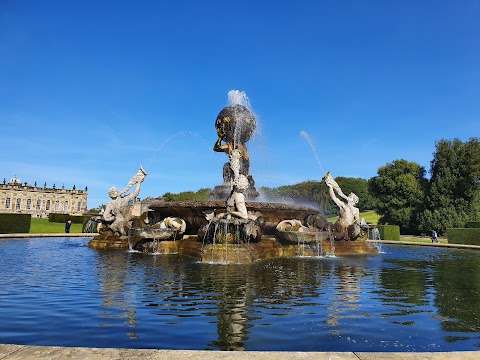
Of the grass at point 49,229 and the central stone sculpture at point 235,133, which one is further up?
the central stone sculpture at point 235,133

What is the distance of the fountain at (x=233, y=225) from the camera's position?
12.9m

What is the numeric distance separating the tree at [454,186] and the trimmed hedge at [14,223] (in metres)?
43.9

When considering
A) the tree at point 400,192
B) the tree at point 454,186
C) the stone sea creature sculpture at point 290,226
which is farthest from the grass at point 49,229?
the tree at point 400,192

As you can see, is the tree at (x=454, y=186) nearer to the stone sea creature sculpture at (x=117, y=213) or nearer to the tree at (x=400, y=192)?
the tree at (x=400, y=192)

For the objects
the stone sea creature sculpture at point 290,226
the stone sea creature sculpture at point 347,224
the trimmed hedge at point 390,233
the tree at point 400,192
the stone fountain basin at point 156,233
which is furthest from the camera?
the tree at point 400,192

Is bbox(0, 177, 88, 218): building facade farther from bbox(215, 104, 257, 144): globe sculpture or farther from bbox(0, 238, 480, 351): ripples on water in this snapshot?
bbox(0, 238, 480, 351): ripples on water

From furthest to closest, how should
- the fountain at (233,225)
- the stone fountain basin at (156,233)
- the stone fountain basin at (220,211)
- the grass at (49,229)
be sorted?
the grass at (49,229) < the stone fountain basin at (156,233) < the stone fountain basin at (220,211) < the fountain at (233,225)

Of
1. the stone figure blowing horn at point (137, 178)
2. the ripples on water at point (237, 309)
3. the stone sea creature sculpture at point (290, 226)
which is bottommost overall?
the ripples on water at point (237, 309)

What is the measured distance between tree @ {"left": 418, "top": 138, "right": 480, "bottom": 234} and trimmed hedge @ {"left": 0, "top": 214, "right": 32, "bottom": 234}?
43902 millimetres

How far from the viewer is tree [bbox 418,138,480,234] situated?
46719mm

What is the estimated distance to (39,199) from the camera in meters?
131

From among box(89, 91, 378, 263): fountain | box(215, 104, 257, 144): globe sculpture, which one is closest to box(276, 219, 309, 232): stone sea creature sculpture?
box(89, 91, 378, 263): fountain

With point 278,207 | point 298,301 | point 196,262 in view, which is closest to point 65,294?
point 298,301

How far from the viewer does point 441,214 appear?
46.4 m
